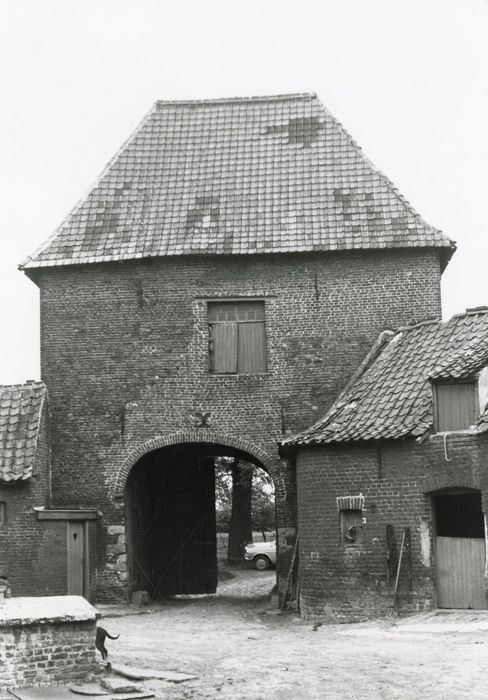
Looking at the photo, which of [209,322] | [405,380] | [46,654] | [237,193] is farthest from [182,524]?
[46,654]

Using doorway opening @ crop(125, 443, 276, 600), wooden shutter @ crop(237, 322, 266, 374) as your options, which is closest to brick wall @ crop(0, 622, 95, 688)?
wooden shutter @ crop(237, 322, 266, 374)

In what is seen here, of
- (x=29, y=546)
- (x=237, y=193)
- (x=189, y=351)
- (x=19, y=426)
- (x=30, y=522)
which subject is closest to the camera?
(x=29, y=546)

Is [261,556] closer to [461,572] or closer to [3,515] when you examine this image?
[3,515]

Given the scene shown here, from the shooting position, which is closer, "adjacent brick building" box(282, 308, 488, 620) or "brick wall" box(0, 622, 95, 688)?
"brick wall" box(0, 622, 95, 688)

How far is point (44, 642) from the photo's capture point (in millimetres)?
11734

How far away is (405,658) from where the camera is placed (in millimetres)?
13344

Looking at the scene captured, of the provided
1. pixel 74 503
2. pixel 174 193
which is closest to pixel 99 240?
pixel 174 193

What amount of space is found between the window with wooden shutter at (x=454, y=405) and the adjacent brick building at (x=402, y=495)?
0.02 m

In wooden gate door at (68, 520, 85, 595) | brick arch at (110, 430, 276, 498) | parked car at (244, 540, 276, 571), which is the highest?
brick arch at (110, 430, 276, 498)

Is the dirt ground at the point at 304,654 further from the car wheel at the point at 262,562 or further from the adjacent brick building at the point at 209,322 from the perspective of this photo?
the car wheel at the point at 262,562

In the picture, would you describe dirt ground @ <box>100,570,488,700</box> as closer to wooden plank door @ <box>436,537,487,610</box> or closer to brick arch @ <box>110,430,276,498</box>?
wooden plank door @ <box>436,537,487,610</box>

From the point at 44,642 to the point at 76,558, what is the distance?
384 inches

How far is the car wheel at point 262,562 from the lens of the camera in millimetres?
37375

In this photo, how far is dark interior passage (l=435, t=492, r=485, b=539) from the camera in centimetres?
1839
